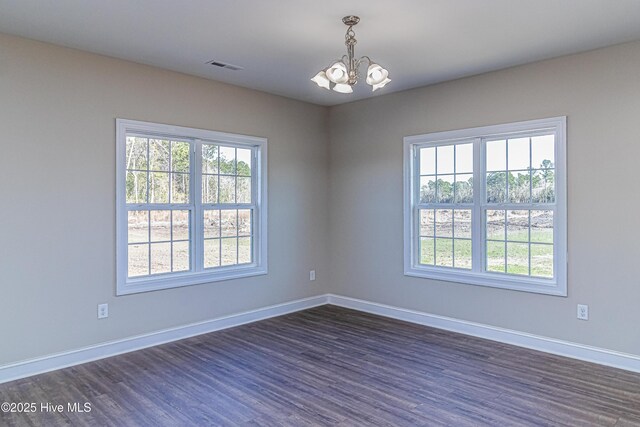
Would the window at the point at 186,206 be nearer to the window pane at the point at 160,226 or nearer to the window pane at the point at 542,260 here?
the window pane at the point at 160,226

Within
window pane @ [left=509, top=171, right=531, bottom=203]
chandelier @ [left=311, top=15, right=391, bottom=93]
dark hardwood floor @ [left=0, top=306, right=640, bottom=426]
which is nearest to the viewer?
dark hardwood floor @ [left=0, top=306, right=640, bottom=426]

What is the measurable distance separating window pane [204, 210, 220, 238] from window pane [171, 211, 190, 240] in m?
0.22

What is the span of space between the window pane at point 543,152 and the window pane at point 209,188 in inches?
128

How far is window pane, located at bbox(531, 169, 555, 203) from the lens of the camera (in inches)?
158

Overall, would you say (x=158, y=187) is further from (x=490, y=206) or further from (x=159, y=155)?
(x=490, y=206)

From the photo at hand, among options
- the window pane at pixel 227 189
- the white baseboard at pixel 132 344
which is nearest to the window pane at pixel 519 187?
the white baseboard at pixel 132 344

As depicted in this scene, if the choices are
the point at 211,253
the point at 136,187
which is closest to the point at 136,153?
the point at 136,187

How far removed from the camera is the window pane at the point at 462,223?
181 inches

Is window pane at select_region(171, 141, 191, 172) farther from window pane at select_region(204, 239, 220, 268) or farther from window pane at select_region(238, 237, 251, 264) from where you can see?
window pane at select_region(238, 237, 251, 264)

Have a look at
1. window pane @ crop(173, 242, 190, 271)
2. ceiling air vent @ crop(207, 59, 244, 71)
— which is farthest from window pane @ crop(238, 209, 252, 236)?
ceiling air vent @ crop(207, 59, 244, 71)

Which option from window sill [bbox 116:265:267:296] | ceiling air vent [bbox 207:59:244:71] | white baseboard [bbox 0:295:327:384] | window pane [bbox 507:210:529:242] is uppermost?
ceiling air vent [bbox 207:59:244:71]

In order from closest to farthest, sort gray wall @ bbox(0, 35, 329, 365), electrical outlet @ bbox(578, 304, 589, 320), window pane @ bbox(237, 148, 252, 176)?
gray wall @ bbox(0, 35, 329, 365), electrical outlet @ bbox(578, 304, 589, 320), window pane @ bbox(237, 148, 252, 176)

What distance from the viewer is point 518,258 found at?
424cm

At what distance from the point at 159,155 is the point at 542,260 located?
3.84 m
